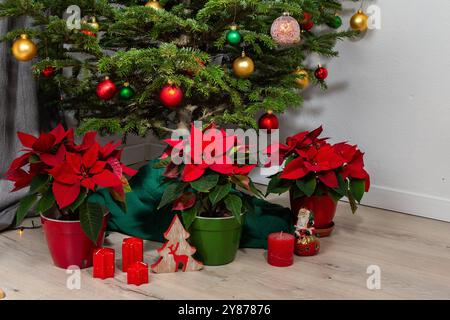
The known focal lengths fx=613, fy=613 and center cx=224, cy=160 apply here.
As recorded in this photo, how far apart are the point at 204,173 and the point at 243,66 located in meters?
0.39

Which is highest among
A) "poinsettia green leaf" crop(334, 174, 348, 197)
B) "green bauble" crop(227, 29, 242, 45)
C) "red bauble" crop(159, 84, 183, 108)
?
"green bauble" crop(227, 29, 242, 45)

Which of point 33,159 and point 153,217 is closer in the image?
point 33,159

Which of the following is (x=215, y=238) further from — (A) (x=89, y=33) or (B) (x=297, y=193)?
(A) (x=89, y=33)

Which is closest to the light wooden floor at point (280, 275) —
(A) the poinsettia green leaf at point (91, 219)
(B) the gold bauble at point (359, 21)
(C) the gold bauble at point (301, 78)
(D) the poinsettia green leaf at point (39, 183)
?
(A) the poinsettia green leaf at point (91, 219)

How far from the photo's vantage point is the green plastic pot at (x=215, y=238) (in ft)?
5.67

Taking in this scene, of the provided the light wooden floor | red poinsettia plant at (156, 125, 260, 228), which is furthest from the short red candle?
red poinsettia plant at (156, 125, 260, 228)

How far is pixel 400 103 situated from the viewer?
2.34 m

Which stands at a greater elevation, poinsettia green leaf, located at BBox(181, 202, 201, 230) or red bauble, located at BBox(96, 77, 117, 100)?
red bauble, located at BBox(96, 77, 117, 100)

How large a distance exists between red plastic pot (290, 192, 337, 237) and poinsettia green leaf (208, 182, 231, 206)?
1.18 ft

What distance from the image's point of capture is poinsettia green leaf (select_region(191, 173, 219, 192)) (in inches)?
65.5

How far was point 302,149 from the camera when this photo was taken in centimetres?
199

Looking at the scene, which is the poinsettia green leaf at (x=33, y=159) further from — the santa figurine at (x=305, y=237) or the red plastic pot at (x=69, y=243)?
the santa figurine at (x=305, y=237)

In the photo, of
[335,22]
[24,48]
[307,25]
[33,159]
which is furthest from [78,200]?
[335,22]

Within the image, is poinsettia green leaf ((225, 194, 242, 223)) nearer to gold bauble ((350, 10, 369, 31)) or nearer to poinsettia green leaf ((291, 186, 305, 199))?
poinsettia green leaf ((291, 186, 305, 199))
